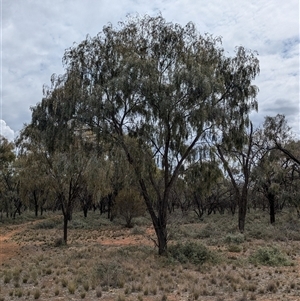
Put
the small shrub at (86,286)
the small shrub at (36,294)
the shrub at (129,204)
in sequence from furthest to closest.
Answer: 1. the shrub at (129,204)
2. the small shrub at (86,286)
3. the small shrub at (36,294)

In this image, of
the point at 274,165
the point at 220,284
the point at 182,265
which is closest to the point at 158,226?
the point at 182,265

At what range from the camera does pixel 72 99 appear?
1254 cm

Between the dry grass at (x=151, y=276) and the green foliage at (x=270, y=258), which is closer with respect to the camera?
the dry grass at (x=151, y=276)

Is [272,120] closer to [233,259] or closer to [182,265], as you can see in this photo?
[233,259]

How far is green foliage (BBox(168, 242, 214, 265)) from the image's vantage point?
1255 cm

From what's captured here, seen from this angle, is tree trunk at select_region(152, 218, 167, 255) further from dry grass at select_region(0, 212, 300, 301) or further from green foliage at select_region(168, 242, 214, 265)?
dry grass at select_region(0, 212, 300, 301)

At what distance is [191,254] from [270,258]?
2846mm

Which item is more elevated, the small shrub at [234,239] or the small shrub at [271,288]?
the small shrub at [234,239]

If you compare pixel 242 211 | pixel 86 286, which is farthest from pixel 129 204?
pixel 86 286

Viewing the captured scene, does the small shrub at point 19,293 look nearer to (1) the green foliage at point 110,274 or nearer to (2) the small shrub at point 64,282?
(2) the small shrub at point 64,282

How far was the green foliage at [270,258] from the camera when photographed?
12.0 metres

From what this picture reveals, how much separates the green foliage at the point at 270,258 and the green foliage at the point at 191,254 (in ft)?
5.30

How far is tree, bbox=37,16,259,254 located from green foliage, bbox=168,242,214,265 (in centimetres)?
58

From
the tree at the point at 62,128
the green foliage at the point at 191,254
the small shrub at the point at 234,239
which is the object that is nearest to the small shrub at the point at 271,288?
the green foliage at the point at 191,254
